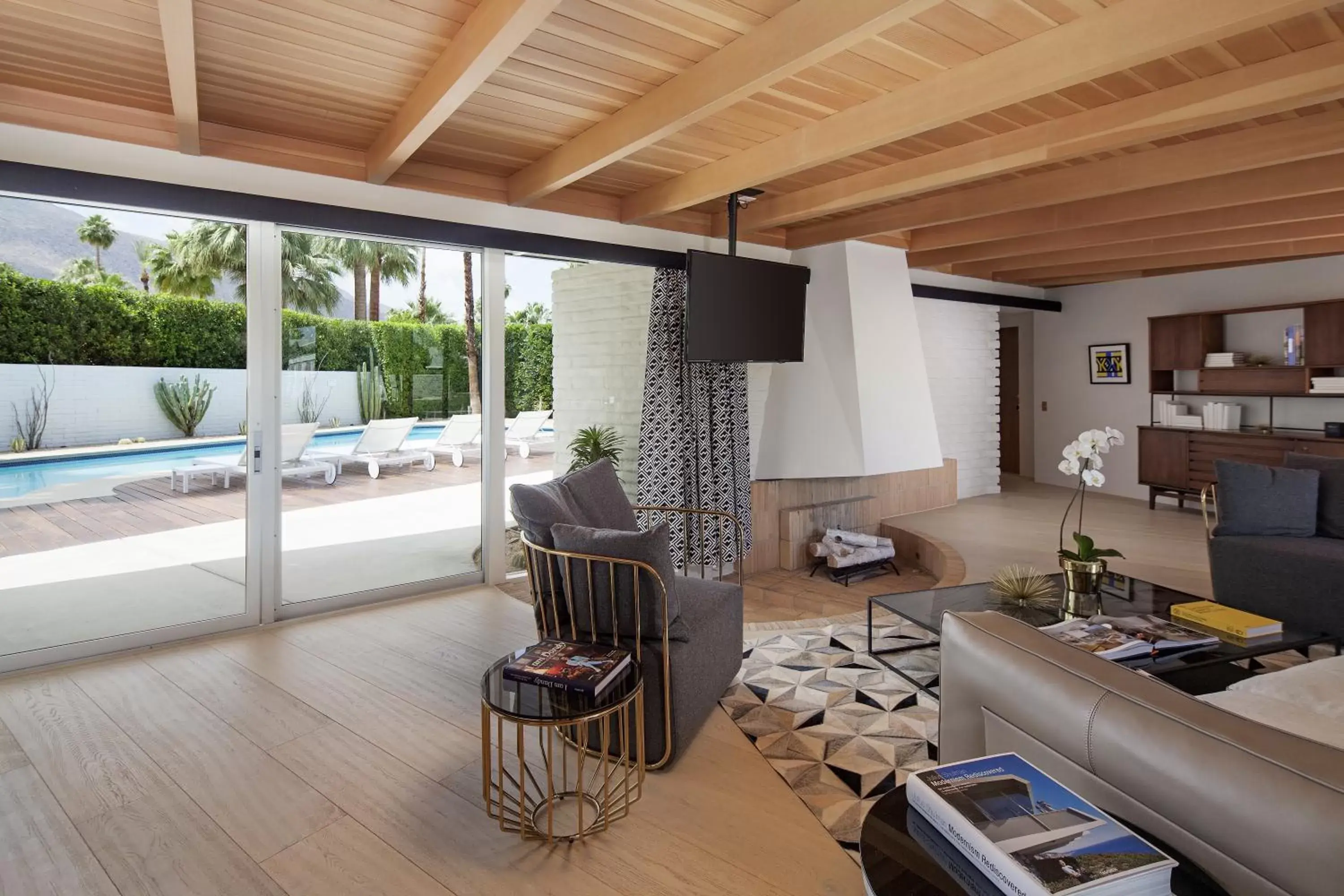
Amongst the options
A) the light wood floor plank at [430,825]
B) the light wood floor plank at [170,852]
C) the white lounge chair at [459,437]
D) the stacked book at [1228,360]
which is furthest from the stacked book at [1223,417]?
the light wood floor plank at [170,852]

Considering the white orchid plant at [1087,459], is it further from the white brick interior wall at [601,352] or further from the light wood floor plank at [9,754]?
the light wood floor plank at [9,754]

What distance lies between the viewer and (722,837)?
2102mm

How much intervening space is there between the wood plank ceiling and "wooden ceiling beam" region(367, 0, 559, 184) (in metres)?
0.01

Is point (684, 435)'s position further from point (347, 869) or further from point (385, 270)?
point (347, 869)

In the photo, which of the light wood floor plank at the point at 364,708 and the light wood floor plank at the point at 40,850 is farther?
the light wood floor plank at the point at 364,708

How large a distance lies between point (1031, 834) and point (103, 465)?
410 cm

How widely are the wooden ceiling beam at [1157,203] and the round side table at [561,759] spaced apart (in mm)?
4343

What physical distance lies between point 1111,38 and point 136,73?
139 inches

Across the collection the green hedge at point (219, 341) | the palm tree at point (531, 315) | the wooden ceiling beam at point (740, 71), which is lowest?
the green hedge at point (219, 341)

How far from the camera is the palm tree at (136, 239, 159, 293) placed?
11.5 ft

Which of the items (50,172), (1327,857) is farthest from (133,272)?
(1327,857)

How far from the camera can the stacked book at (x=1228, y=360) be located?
663cm

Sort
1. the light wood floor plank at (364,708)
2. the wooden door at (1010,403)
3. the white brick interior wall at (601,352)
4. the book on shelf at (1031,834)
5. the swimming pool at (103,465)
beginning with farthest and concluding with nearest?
1. the wooden door at (1010,403)
2. the white brick interior wall at (601,352)
3. the swimming pool at (103,465)
4. the light wood floor plank at (364,708)
5. the book on shelf at (1031,834)

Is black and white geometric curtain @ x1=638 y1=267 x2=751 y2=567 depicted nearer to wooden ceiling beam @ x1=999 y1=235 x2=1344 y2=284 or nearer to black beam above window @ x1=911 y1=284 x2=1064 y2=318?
black beam above window @ x1=911 y1=284 x2=1064 y2=318
